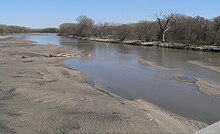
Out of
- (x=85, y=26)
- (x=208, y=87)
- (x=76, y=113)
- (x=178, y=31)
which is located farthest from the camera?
(x=85, y=26)

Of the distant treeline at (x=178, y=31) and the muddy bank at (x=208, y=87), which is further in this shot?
the distant treeline at (x=178, y=31)

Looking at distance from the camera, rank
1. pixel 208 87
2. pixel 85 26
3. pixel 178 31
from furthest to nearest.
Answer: pixel 85 26 → pixel 178 31 → pixel 208 87

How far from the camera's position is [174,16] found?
69.6 metres

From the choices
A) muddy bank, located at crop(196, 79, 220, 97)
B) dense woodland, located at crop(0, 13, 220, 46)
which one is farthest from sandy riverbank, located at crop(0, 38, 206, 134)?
dense woodland, located at crop(0, 13, 220, 46)

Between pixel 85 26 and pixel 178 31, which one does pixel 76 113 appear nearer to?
pixel 178 31

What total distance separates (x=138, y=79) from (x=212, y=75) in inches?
238

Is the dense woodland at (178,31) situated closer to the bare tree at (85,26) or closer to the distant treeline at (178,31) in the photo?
the distant treeline at (178,31)

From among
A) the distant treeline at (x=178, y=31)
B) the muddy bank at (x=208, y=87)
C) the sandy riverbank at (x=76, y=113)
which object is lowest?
the muddy bank at (x=208, y=87)

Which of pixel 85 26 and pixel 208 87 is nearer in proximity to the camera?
pixel 208 87

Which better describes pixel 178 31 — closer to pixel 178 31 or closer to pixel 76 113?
pixel 178 31

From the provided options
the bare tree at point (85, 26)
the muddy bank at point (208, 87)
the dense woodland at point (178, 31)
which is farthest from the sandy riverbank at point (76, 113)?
the bare tree at point (85, 26)

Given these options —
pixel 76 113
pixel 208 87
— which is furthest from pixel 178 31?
pixel 76 113

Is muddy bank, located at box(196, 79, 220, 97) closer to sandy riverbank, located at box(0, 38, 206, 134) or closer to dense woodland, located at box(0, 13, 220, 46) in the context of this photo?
sandy riverbank, located at box(0, 38, 206, 134)

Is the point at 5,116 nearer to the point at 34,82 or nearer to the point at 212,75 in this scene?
the point at 34,82
